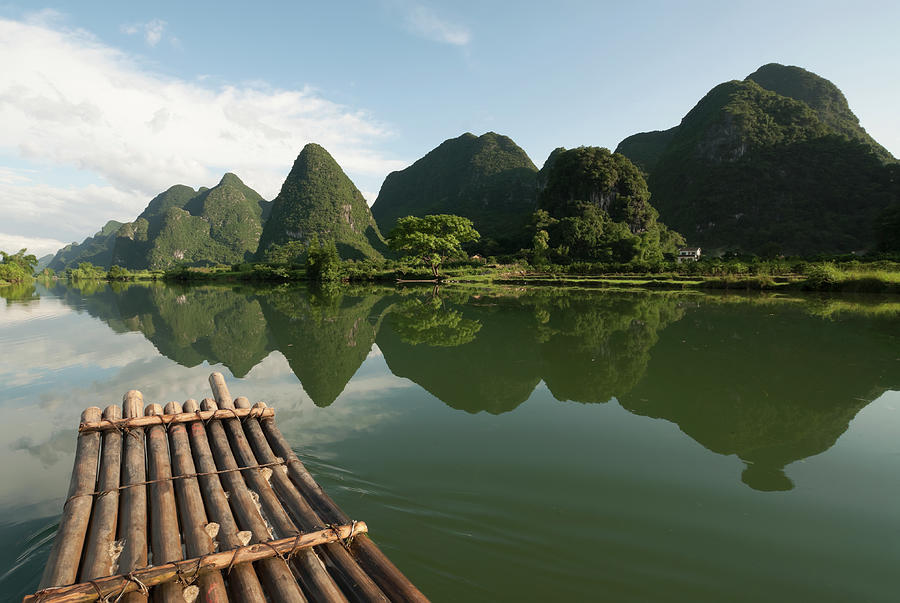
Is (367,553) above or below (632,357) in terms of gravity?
above

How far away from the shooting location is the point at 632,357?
10.3 metres

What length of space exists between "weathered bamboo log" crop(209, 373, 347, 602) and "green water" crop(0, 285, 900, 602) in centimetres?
109

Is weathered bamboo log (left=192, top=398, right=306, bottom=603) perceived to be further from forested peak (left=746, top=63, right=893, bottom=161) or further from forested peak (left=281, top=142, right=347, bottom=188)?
forested peak (left=746, top=63, right=893, bottom=161)

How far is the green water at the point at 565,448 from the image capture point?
10.9 ft

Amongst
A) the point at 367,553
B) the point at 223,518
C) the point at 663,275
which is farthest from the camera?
the point at 663,275

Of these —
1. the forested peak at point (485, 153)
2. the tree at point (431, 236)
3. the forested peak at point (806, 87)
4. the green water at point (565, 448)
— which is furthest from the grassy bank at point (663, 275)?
the forested peak at point (806, 87)

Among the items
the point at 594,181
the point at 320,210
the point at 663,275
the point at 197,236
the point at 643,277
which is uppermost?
the point at 320,210

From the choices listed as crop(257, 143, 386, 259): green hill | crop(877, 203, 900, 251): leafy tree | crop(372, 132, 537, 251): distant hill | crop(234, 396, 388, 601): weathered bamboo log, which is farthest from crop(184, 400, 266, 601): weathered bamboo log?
crop(257, 143, 386, 259): green hill

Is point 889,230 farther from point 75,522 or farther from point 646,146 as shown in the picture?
point 646,146

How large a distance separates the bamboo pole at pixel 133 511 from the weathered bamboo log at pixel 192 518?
0.73ft

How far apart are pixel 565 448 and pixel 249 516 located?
4.05 meters

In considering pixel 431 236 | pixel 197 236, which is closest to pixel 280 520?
pixel 431 236

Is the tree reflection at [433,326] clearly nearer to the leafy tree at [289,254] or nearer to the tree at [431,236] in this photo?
the tree at [431,236]

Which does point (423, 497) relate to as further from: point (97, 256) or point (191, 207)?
point (97, 256)
